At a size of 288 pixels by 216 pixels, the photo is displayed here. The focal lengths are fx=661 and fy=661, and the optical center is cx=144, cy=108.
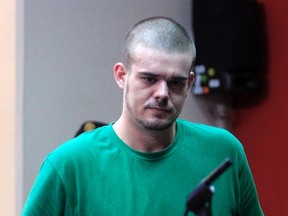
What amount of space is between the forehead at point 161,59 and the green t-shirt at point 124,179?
205 mm

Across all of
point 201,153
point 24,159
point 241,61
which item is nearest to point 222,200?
point 201,153

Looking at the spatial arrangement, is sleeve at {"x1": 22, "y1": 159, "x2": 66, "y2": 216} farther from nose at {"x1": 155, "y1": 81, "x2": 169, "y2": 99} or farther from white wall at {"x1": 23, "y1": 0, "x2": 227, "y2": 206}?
white wall at {"x1": 23, "y1": 0, "x2": 227, "y2": 206}

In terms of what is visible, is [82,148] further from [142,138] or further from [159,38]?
[159,38]

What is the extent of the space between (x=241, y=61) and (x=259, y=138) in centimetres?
45

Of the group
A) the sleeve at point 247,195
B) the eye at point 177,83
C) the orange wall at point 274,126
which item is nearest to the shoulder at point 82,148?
the eye at point 177,83

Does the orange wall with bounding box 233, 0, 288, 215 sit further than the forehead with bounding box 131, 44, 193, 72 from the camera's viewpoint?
Yes

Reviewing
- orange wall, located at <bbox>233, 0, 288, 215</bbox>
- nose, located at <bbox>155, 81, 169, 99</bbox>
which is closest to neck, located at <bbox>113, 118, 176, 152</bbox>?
nose, located at <bbox>155, 81, 169, 99</bbox>

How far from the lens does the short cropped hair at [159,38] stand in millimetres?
1489

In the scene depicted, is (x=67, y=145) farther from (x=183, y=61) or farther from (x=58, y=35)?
(x=58, y=35)

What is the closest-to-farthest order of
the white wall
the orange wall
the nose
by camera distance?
the nose
the white wall
the orange wall

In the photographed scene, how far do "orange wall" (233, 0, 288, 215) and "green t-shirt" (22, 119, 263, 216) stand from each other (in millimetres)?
1819

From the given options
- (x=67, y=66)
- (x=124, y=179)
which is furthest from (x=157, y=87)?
(x=67, y=66)

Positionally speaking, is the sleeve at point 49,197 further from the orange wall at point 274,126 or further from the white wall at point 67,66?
the orange wall at point 274,126

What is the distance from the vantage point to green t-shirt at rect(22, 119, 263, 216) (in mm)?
1480
